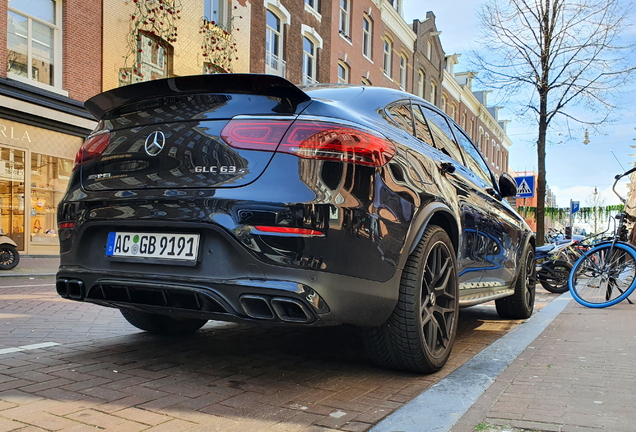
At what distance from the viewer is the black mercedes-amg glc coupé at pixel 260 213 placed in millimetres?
2514

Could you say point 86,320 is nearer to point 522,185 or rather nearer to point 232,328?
point 232,328

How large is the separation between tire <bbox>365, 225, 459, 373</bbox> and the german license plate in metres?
1.04

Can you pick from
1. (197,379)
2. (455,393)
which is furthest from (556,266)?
(197,379)

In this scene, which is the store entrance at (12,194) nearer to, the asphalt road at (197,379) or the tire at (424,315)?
the asphalt road at (197,379)

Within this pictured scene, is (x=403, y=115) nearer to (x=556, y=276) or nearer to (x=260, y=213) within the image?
(x=260, y=213)

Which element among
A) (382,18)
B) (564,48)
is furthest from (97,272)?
(382,18)

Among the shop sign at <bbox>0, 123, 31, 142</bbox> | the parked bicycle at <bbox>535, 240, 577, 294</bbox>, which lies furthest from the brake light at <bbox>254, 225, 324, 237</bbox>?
the shop sign at <bbox>0, 123, 31, 142</bbox>

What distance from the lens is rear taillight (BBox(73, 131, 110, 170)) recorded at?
10.0ft

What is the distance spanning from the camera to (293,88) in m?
2.69

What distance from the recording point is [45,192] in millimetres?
14195

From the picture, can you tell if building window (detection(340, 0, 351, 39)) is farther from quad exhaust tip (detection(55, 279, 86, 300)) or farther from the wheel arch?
quad exhaust tip (detection(55, 279, 86, 300))

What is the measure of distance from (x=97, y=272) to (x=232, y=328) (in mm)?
1752

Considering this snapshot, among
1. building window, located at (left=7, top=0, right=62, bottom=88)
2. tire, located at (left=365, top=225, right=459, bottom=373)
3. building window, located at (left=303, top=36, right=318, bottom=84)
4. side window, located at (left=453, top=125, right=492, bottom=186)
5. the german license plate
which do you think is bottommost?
tire, located at (left=365, top=225, right=459, bottom=373)

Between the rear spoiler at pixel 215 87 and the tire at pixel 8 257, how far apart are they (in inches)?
378
